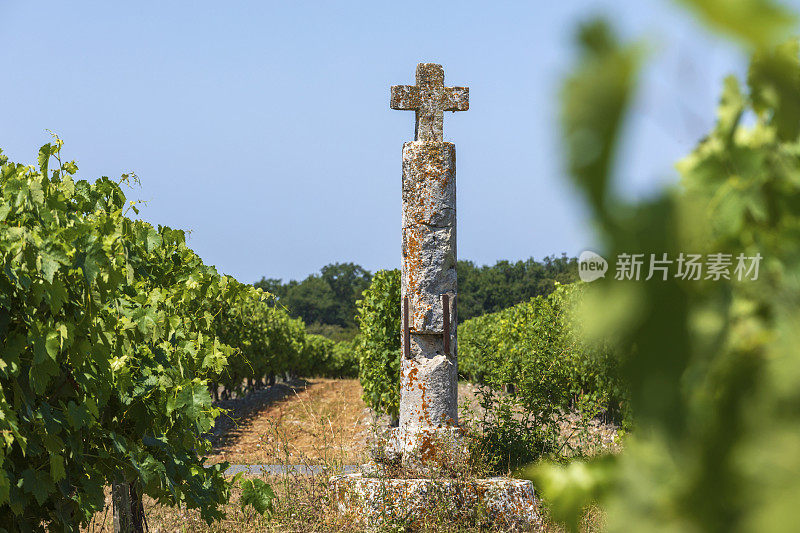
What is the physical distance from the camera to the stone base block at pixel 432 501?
492 centimetres

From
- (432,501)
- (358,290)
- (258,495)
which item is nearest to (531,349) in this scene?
(432,501)

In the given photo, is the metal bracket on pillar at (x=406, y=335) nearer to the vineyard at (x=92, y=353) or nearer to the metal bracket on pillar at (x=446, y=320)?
the metal bracket on pillar at (x=446, y=320)

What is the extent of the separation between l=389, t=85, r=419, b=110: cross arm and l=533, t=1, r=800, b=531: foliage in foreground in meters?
5.92

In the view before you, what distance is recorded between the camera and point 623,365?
425 mm

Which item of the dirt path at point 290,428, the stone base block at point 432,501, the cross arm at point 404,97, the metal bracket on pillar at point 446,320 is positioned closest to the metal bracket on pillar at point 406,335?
the metal bracket on pillar at point 446,320

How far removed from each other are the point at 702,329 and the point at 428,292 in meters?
5.53

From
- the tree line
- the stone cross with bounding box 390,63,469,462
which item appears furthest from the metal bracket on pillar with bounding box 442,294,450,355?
the tree line

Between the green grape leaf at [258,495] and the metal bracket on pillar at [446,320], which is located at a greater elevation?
the metal bracket on pillar at [446,320]

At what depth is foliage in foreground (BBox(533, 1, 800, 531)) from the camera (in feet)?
1.27

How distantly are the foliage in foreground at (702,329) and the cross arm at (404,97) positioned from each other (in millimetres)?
5925

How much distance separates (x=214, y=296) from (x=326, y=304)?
2450 inches

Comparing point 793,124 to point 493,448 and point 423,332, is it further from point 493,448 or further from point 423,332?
point 493,448

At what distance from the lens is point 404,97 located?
626 cm

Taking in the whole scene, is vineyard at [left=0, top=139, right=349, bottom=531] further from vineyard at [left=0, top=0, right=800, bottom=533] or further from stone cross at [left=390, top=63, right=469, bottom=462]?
stone cross at [left=390, top=63, right=469, bottom=462]
